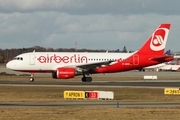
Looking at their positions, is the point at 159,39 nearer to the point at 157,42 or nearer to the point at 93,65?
the point at 157,42

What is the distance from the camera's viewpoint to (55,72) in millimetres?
66875

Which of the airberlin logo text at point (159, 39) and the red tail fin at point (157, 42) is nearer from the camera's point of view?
the red tail fin at point (157, 42)

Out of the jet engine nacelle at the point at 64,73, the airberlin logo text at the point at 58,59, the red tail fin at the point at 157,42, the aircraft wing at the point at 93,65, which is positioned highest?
the red tail fin at the point at 157,42

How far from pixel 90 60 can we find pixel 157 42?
1034cm

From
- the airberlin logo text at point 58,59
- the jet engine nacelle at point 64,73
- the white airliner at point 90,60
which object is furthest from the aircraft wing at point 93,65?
the jet engine nacelle at point 64,73

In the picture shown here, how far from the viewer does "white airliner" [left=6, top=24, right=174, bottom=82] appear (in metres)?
67.3

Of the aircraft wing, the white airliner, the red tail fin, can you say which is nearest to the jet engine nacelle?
the white airliner

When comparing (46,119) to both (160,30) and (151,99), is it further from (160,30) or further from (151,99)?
(160,30)

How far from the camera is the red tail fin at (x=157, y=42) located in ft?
232

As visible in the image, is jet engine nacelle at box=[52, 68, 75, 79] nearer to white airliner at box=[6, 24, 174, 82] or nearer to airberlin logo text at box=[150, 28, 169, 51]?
white airliner at box=[6, 24, 174, 82]

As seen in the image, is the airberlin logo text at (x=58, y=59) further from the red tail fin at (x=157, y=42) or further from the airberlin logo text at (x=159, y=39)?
the airberlin logo text at (x=159, y=39)

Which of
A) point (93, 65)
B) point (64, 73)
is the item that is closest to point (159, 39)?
point (93, 65)

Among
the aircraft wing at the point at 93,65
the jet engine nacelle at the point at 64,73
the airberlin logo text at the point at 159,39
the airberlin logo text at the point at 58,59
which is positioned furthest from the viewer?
the airberlin logo text at the point at 159,39

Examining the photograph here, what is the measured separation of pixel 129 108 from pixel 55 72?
118 feet
